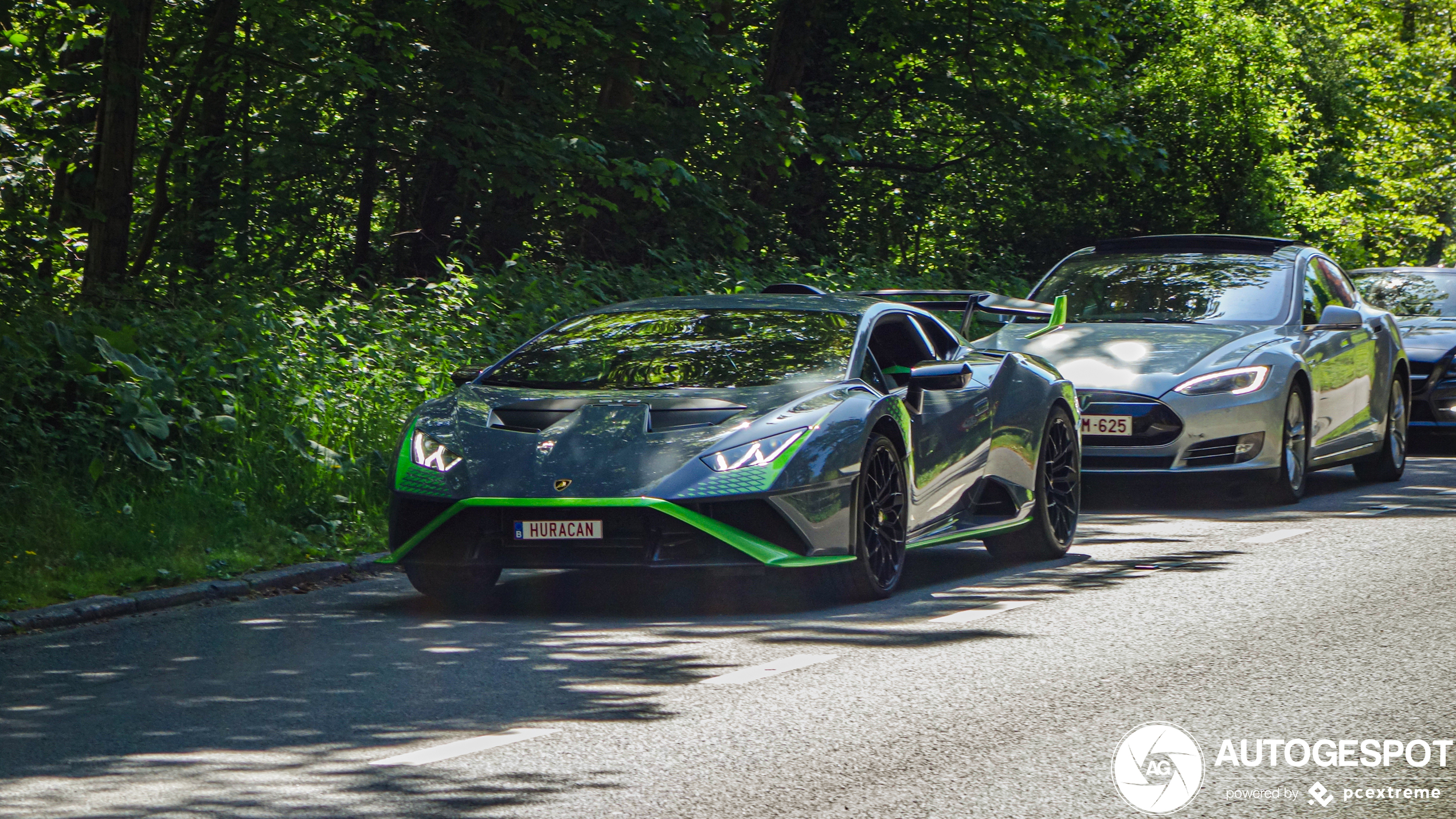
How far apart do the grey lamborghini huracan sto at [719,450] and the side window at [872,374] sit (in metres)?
0.02

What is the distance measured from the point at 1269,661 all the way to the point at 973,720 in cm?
152

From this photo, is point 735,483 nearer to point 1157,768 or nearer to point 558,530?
point 558,530

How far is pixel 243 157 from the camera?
1712 cm

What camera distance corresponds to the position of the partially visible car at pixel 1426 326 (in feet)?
52.6

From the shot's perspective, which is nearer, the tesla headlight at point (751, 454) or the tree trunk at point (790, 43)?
the tesla headlight at point (751, 454)

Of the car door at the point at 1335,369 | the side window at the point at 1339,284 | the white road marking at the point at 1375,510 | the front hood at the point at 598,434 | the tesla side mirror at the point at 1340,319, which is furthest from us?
the side window at the point at 1339,284

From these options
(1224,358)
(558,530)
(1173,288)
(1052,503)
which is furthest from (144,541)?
(1173,288)

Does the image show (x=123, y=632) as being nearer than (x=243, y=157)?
Yes

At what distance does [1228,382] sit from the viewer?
37.4 ft

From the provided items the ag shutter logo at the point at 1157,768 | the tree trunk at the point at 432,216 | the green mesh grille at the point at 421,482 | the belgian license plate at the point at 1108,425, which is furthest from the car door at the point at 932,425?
the tree trunk at the point at 432,216

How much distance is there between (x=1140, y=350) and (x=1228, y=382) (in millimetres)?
699

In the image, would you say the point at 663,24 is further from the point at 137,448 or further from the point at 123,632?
the point at 123,632

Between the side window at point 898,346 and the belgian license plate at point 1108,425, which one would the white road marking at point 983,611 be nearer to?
the side window at point 898,346

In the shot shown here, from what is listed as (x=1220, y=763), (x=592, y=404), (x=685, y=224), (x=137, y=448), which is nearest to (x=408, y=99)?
(x=685, y=224)
